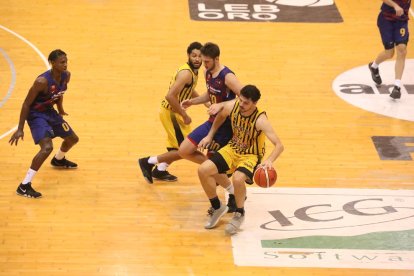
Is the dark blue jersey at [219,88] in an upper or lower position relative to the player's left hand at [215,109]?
upper

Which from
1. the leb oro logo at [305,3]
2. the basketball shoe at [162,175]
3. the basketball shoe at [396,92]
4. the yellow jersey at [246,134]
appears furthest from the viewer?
the leb oro logo at [305,3]

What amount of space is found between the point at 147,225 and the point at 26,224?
54.1 inches

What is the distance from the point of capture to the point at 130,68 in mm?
14203

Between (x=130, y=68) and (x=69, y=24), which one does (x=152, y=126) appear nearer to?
(x=130, y=68)

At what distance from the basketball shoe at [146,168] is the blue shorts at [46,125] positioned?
95 cm

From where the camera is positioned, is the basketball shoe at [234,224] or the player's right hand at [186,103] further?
the player's right hand at [186,103]

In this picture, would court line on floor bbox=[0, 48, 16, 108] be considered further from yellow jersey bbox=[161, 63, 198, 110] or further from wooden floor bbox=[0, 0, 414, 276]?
yellow jersey bbox=[161, 63, 198, 110]

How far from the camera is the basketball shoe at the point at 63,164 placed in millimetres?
11320

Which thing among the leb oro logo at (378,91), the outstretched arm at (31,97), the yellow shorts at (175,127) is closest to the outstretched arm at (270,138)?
the yellow shorts at (175,127)

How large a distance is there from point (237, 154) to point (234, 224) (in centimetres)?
79

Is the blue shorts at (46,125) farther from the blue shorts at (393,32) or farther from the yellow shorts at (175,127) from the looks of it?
the blue shorts at (393,32)

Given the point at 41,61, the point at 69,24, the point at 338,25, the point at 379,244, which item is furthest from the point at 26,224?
the point at 338,25

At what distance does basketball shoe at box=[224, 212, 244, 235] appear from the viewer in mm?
9875

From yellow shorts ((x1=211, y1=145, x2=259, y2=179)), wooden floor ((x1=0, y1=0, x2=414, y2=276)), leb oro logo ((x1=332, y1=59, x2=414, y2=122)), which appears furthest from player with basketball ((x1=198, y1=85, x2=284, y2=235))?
leb oro logo ((x1=332, y1=59, x2=414, y2=122))
